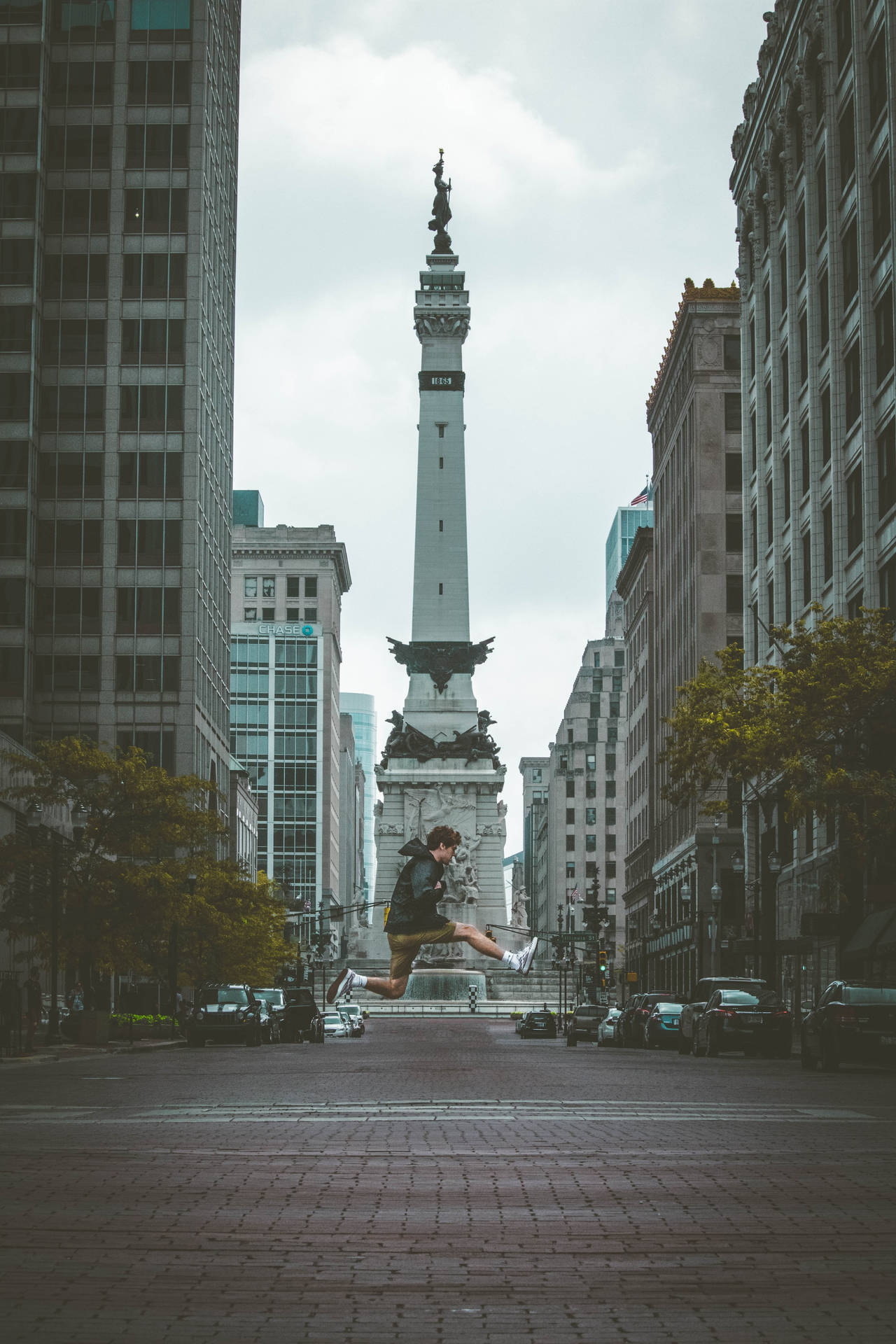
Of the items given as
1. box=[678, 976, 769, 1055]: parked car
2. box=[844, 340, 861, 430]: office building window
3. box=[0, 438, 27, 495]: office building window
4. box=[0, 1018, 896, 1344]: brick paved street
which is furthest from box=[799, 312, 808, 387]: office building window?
box=[0, 1018, 896, 1344]: brick paved street

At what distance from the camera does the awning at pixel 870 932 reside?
47.4m

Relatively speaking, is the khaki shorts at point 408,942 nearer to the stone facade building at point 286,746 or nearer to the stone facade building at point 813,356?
the stone facade building at point 813,356

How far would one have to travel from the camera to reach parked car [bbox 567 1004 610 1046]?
205 ft

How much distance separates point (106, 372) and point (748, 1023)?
5531cm

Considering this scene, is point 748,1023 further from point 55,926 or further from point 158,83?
point 158,83

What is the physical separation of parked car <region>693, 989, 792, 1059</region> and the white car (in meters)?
16.0

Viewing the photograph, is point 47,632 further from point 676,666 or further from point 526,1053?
point 526,1053

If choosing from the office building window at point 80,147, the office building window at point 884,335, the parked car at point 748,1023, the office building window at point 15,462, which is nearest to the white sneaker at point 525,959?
the parked car at point 748,1023

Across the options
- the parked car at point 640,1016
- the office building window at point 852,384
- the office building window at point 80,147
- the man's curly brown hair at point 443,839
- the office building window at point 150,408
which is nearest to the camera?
the man's curly brown hair at point 443,839

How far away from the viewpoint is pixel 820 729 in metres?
43.2

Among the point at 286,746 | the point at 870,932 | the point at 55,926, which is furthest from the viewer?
the point at 286,746

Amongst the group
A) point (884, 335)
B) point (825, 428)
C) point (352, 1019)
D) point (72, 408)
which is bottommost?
point (352, 1019)

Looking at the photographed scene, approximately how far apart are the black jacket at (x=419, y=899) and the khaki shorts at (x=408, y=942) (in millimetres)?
92

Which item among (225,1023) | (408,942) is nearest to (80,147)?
(225,1023)
